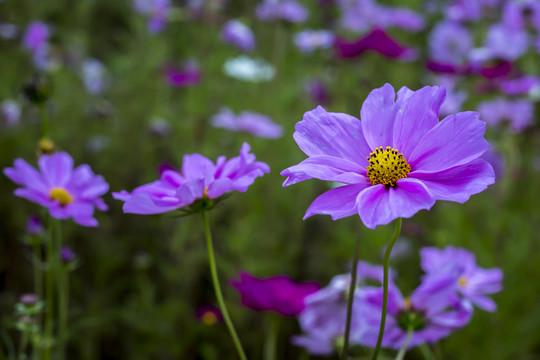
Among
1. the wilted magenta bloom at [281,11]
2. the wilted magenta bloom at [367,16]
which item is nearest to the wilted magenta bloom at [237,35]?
the wilted magenta bloom at [281,11]

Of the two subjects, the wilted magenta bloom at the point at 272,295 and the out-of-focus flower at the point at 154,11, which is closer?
the wilted magenta bloom at the point at 272,295

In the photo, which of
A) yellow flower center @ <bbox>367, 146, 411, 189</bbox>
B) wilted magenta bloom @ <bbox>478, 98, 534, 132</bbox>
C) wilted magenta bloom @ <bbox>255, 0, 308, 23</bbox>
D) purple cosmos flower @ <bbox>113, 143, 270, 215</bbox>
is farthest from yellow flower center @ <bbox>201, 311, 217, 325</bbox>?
wilted magenta bloom @ <bbox>255, 0, 308, 23</bbox>

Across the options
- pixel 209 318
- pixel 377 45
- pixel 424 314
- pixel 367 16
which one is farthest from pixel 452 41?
pixel 424 314

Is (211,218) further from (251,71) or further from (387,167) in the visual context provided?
(387,167)

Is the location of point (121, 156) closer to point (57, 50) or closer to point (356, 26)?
point (57, 50)

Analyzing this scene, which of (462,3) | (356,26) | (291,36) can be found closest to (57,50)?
(291,36)

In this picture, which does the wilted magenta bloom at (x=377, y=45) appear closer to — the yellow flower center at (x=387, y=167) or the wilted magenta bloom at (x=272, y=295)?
the wilted magenta bloom at (x=272, y=295)
